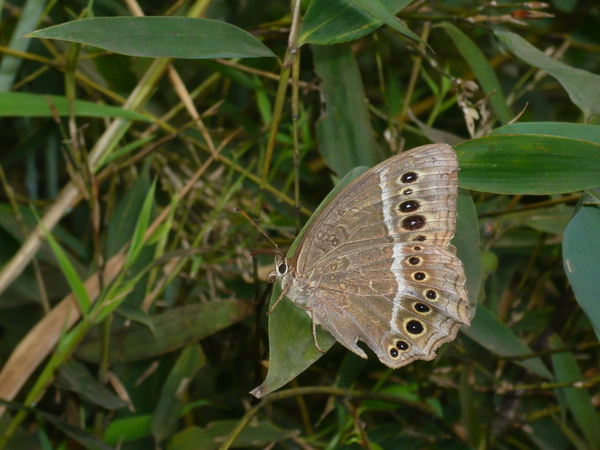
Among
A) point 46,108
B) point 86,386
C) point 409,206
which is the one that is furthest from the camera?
point 46,108

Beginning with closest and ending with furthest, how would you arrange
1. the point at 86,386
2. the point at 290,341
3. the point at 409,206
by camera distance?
the point at 290,341
the point at 409,206
the point at 86,386

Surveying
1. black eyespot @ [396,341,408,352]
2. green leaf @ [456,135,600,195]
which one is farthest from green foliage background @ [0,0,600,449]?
black eyespot @ [396,341,408,352]

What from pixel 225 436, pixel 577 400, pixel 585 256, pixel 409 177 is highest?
pixel 409 177

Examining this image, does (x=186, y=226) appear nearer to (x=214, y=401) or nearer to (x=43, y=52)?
(x=214, y=401)

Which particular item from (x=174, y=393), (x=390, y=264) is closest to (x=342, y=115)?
(x=390, y=264)

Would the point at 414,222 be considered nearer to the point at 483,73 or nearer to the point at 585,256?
the point at 585,256

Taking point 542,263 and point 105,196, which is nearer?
point 105,196

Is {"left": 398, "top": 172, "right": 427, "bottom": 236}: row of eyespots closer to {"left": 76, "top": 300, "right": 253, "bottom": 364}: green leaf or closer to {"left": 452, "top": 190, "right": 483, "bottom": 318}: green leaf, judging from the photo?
{"left": 452, "top": 190, "right": 483, "bottom": 318}: green leaf

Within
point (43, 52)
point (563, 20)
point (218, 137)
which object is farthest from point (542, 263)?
point (43, 52)
